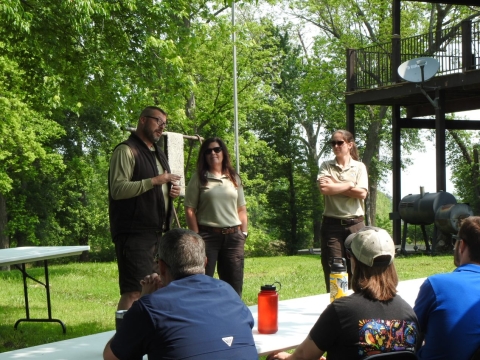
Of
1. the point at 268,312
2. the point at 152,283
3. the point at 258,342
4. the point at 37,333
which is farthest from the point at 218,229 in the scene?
the point at 37,333

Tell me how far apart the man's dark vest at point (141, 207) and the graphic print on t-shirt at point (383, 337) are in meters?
2.27

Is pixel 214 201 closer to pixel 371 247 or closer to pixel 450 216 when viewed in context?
pixel 371 247

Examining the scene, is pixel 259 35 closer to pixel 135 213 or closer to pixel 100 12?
pixel 100 12

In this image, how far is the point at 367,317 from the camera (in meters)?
2.70

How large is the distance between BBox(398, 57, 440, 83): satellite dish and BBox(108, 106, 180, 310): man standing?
36.5ft

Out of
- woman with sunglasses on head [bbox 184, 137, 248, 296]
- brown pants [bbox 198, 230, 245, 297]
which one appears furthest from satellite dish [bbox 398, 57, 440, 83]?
brown pants [bbox 198, 230, 245, 297]

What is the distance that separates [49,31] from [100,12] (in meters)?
1.42

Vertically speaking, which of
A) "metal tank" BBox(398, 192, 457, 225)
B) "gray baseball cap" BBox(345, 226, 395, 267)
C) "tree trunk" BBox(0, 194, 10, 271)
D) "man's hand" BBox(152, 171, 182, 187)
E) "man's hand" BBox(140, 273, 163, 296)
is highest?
"man's hand" BBox(152, 171, 182, 187)

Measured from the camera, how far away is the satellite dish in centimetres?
1483

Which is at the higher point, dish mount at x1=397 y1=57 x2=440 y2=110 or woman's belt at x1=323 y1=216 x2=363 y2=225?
dish mount at x1=397 y1=57 x2=440 y2=110

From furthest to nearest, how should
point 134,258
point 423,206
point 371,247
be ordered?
point 423,206 → point 134,258 → point 371,247

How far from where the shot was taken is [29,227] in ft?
96.7

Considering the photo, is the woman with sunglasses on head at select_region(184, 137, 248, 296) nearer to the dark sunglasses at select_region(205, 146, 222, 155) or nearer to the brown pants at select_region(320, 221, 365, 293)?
the dark sunglasses at select_region(205, 146, 222, 155)

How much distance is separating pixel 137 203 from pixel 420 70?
38.0ft
